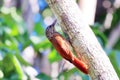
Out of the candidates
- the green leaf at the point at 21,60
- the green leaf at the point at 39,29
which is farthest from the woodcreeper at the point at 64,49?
the green leaf at the point at 39,29

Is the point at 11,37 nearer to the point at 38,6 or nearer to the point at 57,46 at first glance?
the point at 38,6

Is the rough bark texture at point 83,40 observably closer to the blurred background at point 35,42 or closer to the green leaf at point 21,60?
the blurred background at point 35,42

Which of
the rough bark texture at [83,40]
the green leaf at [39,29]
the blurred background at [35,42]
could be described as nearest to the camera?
the rough bark texture at [83,40]

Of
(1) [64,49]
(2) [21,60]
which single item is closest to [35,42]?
(2) [21,60]

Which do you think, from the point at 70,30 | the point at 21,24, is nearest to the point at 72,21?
the point at 70,30

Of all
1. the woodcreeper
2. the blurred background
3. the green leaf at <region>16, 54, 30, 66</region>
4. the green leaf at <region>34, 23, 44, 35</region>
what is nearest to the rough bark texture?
the woodcreeper

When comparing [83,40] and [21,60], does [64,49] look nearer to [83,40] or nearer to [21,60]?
[83,40]
